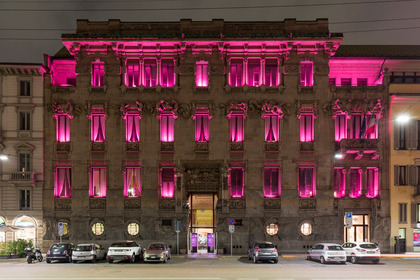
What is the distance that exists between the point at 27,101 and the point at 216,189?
21.0 metres

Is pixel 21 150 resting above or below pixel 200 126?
below

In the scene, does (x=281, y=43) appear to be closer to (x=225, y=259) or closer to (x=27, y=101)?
(x=225, y=259)

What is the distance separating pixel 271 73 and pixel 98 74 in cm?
1780

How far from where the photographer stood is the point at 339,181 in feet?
148

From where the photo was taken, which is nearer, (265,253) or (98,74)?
(265,253)

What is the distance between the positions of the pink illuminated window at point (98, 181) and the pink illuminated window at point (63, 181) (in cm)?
235

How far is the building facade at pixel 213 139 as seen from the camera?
43.9 metres

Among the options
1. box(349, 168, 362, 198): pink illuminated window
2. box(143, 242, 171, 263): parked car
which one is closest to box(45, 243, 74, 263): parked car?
box(143, 242, 171, 263): parked car

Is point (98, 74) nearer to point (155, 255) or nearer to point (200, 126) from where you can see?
point (200, 126)

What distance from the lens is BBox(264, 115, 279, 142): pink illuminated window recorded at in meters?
44.9

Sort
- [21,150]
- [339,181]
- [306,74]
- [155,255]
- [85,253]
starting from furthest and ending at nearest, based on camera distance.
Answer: [306,74]
[339,181]
[21,150]
[155,255]
[85,253]

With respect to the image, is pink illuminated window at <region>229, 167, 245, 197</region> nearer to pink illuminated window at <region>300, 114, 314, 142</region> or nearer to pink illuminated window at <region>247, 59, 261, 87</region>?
pink illuminated window at <region>300, 114, 314, 142</region>

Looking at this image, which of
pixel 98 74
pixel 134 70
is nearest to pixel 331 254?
pixel 134 70

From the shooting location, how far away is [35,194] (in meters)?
44.2
